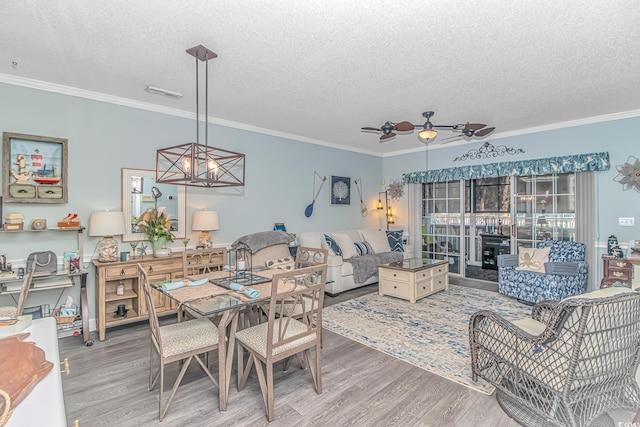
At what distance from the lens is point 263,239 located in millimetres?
4641

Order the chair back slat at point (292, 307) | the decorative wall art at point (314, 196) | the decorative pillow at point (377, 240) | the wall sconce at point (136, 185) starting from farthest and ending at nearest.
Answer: the decorative pillow at point (377, 240) < the decorative wall art at point (314, 196) < the wall sconce at point (136, 185) < the chair back slat at point (292, 307)

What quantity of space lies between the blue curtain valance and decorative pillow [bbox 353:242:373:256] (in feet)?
5.79

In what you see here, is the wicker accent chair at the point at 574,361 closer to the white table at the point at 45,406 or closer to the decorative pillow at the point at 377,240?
the white table at the point at 45,406

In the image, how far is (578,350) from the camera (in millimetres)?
1750

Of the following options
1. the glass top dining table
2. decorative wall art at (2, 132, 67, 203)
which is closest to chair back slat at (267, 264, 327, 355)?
the glass top dining table

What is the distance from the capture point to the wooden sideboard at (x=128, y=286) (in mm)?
3297

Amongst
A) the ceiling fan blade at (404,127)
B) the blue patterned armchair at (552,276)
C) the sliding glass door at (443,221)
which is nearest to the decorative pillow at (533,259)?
A: the blue patterned armchair at (552,276)

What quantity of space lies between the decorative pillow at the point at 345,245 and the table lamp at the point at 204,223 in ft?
7.12

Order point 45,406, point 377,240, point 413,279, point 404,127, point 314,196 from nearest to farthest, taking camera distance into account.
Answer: point 45,406 < point 404,127 < point 413,279 < point 314,196 < point 377,240

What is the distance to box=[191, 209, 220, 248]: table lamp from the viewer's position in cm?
414

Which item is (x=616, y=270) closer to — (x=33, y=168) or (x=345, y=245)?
(x=345, y=245)

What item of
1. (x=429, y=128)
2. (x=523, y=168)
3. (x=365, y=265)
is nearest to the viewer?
(x=429, y=128)

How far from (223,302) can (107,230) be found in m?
2.06

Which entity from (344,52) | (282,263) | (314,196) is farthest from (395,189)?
(344,52)
